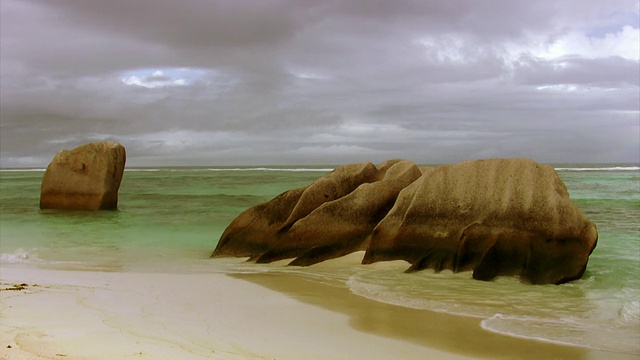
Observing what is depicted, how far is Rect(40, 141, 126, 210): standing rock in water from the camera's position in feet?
63.6

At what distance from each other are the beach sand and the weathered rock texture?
2024 mm

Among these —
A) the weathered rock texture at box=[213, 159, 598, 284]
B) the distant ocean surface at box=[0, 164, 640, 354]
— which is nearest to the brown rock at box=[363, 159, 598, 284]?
the weathered rock texture at box=[213, 159, 598, 284]

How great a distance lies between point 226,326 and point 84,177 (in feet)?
52.5

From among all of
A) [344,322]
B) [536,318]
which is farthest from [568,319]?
[344,322]

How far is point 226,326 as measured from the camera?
5520 mm

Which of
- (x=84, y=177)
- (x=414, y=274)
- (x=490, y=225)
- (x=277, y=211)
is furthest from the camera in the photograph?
(x=84, y=177)

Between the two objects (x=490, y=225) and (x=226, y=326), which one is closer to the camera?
(x=226, y=326)

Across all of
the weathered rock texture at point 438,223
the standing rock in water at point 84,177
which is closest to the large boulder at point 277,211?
the weathered rock texture at point 438,223

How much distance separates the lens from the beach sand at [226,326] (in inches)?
177

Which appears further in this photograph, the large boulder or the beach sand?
the large boulder

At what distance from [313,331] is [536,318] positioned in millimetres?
2540

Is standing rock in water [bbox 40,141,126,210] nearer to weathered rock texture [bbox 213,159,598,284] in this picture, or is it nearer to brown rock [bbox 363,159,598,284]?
weathered rock texture [bbox 213,159,598,284]

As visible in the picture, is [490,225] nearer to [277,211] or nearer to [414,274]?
[414,274]

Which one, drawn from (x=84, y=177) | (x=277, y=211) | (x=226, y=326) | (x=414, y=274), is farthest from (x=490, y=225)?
(x=84, y=177)
